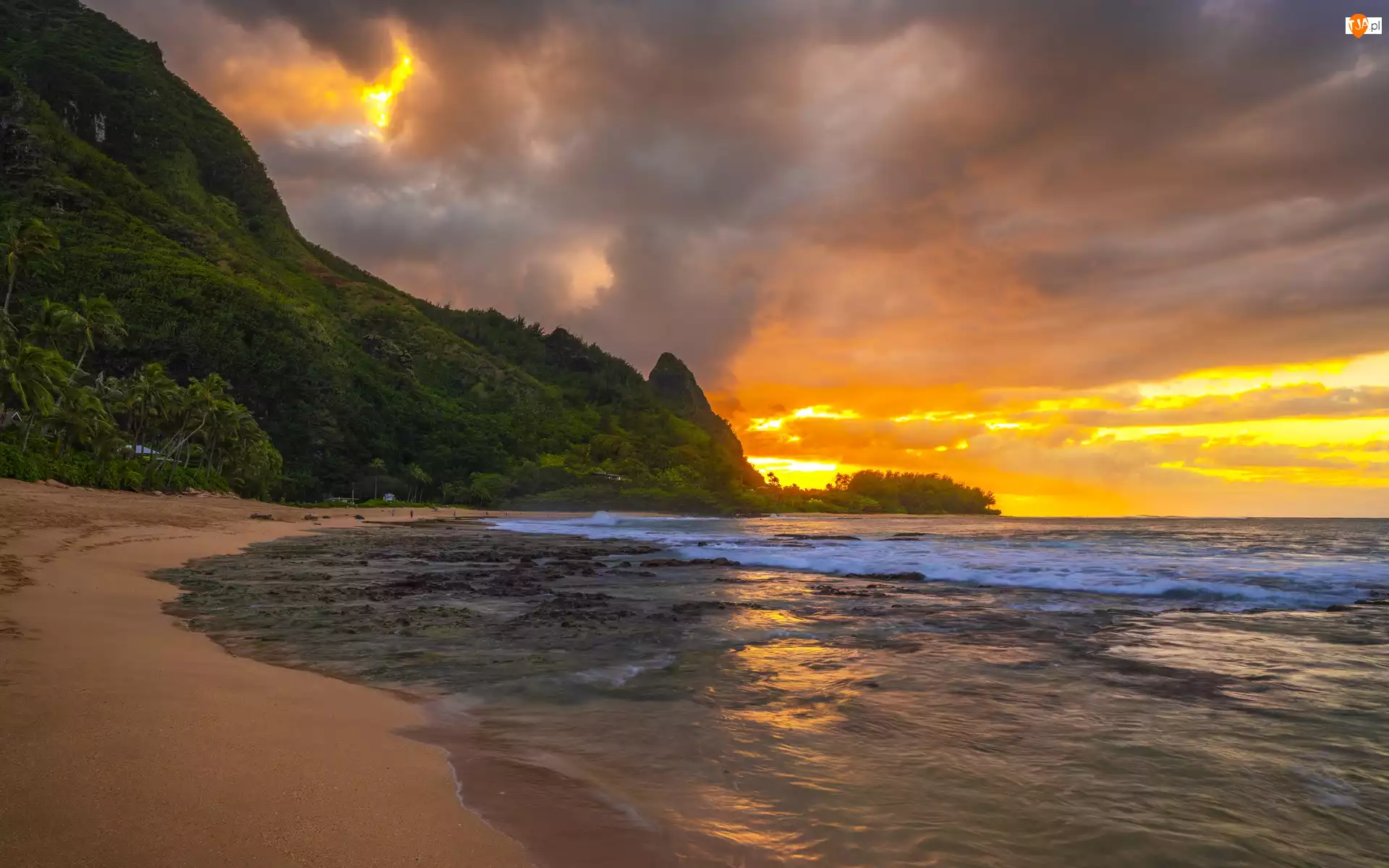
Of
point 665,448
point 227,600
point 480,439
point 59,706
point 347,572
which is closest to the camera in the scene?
point 59,706

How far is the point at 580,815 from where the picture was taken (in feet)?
12.3

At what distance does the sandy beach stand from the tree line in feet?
124

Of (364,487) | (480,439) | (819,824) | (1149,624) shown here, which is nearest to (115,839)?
(819,824)

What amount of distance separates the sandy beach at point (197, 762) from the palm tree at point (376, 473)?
A: 104 m

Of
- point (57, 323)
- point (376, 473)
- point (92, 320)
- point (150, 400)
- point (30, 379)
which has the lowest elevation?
point (376, 473)

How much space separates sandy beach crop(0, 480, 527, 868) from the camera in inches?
112

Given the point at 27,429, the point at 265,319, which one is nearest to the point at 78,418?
the point at 27,429

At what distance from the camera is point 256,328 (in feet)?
334

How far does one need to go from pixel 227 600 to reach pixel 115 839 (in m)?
10.2

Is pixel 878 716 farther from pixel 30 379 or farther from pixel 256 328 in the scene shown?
pixel 256 328

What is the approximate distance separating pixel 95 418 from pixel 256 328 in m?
65.5

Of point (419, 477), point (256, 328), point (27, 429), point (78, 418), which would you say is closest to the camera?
point (27, 429)

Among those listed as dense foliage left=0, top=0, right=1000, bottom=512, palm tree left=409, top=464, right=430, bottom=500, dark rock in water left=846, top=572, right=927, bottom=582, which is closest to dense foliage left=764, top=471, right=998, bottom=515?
dense foliage left=0, top=0, right=1000, bottom=512

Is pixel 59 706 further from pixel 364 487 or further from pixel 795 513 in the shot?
pixel 795 513
